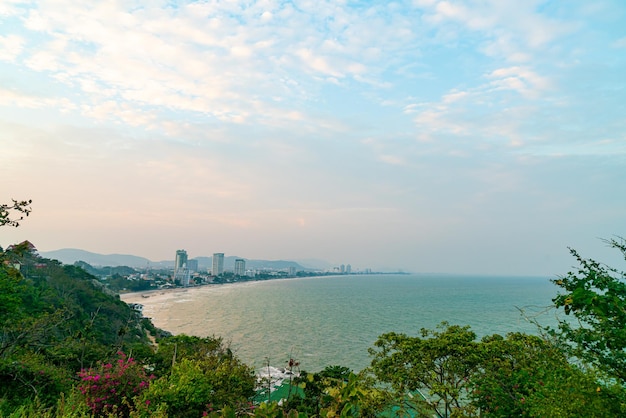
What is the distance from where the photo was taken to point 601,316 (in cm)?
460

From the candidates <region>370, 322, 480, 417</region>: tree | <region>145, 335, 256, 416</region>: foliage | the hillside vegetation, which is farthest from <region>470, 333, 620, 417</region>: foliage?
<region>145, 335, 256, 416</region>: foliage

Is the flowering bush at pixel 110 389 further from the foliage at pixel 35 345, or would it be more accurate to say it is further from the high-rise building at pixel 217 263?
the high-rise building at pixel 217 263

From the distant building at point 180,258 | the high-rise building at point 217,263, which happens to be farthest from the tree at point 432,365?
the high-rise building at point 217,263

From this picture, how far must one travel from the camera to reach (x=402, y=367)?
10.9 metres

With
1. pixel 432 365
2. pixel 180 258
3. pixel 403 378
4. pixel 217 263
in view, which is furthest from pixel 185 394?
pixel 217 263

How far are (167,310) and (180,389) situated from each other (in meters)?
59.1

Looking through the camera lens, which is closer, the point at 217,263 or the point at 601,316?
the point at 601,316

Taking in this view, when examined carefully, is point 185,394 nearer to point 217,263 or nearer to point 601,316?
point 601,316

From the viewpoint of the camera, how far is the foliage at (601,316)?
4586 mm

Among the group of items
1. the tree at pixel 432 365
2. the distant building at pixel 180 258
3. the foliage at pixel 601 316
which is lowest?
the distant building at pixel 180 258

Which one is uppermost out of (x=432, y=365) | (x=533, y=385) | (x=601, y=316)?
(x=601, y=316)

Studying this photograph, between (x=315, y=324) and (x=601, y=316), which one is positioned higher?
(x=601, y=316)

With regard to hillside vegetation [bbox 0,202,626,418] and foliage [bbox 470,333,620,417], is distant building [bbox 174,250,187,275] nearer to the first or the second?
hillside vegetation [bbox 0,202,626,418]

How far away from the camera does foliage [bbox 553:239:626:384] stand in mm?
4586
